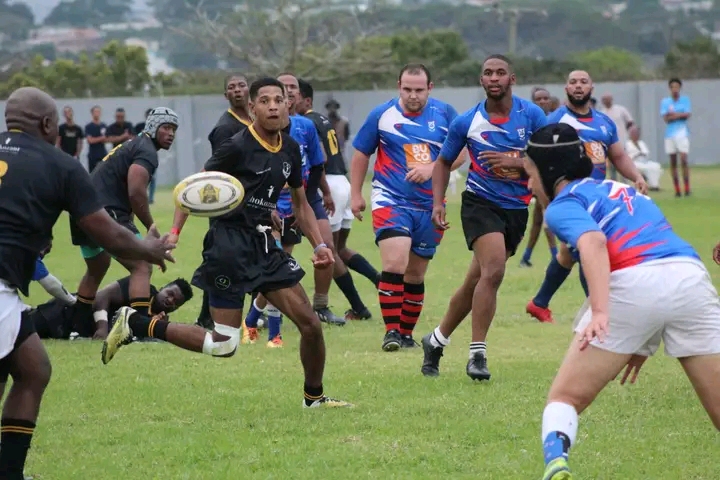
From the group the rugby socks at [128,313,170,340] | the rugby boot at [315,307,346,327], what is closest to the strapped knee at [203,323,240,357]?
the rugby socks at [128,313,170,340]

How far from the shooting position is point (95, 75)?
5219 centimetres

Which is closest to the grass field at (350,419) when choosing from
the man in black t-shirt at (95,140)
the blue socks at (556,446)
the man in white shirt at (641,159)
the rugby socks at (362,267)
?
the blue socks at (556,446)

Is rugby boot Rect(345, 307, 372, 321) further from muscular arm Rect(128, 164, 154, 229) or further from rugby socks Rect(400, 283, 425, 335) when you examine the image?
muscular arm Rect(128, 164, 154, 229)

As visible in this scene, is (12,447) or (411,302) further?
(411,302)

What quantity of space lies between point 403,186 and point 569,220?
5235 millimetres

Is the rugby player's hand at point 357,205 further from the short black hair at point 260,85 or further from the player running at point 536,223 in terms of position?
the player running at point 536,223

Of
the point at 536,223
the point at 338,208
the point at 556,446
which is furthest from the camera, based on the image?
the point at 536,223

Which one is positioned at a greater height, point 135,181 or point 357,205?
point 135,181

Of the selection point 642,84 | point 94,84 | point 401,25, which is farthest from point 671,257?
point 401,25

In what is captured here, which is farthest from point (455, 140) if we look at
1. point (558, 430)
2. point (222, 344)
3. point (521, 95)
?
point (521, 95)

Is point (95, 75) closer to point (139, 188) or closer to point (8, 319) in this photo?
point (139, 188)

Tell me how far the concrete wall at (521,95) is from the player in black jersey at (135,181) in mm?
29605

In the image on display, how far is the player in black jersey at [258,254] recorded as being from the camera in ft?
27.5

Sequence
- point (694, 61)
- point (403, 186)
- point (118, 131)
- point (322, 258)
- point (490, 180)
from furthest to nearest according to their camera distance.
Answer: point (694, 61) < point (118, 131) < point (403, 186) < point (490, 180) < point (322, 258)
